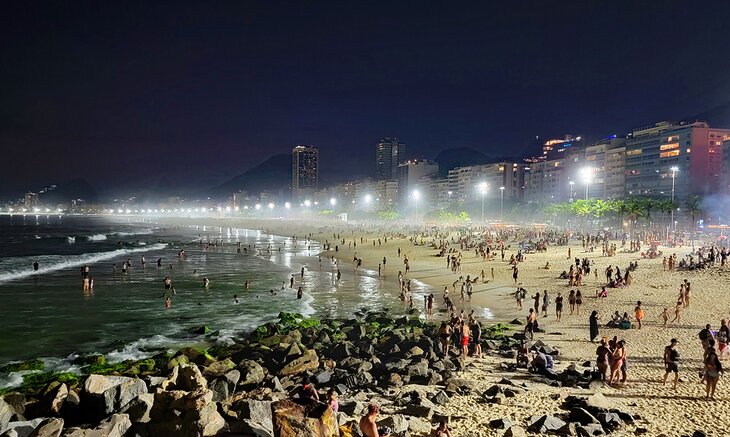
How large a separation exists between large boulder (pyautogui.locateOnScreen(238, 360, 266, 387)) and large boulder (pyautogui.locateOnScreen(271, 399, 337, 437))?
20.3 ft

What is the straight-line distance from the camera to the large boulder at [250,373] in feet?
47.8

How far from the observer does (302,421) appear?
8.38 meters

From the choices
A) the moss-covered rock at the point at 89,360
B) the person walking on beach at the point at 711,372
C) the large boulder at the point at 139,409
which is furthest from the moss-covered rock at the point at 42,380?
the person walking on beach at the point at 711,372

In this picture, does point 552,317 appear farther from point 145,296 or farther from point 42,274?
point 42,274

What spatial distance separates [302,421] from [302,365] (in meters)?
7.77

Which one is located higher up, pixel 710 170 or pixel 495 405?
pixel 710 170

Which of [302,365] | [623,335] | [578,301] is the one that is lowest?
[302,365]

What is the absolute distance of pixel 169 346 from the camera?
20.3 m

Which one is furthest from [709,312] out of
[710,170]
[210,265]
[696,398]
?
[710,170]

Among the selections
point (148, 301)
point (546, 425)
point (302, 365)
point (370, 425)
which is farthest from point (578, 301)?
point (148, 301)

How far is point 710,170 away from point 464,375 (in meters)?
118

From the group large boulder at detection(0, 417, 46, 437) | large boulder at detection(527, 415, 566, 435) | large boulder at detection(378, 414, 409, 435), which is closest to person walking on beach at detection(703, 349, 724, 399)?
large boulder at detection(527, 415, 566, 435)

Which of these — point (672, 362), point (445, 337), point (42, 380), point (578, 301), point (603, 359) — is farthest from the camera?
point (578, 301)

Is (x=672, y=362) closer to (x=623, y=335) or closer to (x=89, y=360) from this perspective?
(x=623, y=335)
